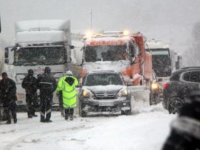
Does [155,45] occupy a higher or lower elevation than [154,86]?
higher

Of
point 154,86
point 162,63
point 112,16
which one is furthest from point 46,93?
point 112,16

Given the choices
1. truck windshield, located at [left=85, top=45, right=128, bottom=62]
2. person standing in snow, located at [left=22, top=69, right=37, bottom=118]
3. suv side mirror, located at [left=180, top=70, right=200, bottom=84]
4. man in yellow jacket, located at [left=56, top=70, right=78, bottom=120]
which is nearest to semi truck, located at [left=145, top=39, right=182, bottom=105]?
truck windshield, located at [left=85, top=45, right=128, bottom=62]

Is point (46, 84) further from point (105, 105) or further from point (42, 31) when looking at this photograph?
point (42, 31)

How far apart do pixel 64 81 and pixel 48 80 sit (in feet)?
2.24

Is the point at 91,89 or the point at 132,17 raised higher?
the point at 132,17

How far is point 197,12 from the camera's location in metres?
194

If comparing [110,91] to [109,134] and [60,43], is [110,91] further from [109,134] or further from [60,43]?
[109,134]

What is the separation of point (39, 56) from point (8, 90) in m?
6.22

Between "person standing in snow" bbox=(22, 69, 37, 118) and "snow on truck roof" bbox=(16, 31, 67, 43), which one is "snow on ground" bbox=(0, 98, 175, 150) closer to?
"person standing in snow" bbox=(22, 69, 37, 118)

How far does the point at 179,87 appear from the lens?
63.4 ft

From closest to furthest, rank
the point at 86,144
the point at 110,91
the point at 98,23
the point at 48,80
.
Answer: the point at 86,144 → the point at 48,80 → the point at 110,91 → the point at 98,23

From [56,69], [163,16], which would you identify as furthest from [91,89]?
[163,16]

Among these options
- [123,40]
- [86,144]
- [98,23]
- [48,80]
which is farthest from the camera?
[98,23]

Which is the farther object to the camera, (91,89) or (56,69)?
(56,69)
